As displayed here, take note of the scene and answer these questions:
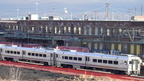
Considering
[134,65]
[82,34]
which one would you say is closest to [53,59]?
[134,65]

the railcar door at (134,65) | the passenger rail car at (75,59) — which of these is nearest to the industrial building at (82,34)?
the passenger rail car at (75,59)

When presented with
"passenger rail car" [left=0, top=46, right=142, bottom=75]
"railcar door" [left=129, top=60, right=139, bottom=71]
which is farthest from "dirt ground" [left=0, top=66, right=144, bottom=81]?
"passenger rail car" [left=0, top=46, right=142, bottom=75]

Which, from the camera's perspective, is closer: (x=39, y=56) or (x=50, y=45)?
(x=39, y=56)

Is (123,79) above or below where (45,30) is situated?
below

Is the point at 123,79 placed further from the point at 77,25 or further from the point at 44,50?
the point at 77,25

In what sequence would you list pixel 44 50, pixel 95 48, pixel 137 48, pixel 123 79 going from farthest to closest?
pixel 95 48 < pixel 137 48 < pixel 44 50 < pixel 123 79

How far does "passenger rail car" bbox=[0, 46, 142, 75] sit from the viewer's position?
41844 millimetres

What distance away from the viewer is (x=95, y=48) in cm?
6462

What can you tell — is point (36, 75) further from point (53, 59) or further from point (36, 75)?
point (53, 59)

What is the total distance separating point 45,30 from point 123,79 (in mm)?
39023

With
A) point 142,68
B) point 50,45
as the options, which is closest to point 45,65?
point 142,68

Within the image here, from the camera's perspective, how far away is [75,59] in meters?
47.1

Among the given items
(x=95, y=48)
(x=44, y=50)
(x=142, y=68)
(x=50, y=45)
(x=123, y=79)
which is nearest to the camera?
(x=123, y=79)

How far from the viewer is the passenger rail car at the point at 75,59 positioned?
41.8 metres
